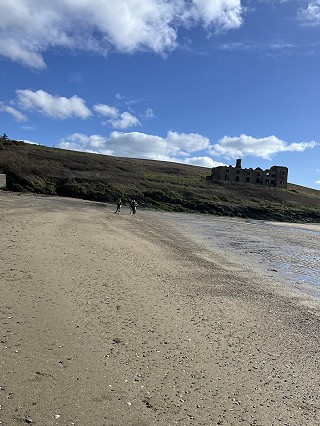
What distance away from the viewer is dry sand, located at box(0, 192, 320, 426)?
4.58 meters

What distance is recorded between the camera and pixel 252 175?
103688 millimetres

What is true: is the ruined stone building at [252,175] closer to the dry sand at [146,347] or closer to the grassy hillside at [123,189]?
the grassy hillside at [123,189]

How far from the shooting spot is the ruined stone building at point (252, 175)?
100812mm

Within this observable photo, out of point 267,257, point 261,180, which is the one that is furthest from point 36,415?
point 261,180

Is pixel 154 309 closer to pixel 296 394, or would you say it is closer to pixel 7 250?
pixel 296 394

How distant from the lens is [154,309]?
27.1 feet

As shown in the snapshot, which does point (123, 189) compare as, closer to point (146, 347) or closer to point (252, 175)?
point (146, 347)

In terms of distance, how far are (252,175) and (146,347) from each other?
101169mm

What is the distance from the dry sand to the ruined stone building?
3564 inches

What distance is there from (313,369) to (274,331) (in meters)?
1.63

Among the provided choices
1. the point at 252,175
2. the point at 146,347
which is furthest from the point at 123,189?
the point at 252,175

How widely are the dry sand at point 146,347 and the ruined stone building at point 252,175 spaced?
90.5m

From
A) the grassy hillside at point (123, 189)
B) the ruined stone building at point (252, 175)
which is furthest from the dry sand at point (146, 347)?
the ruined stone building at point (252, 175)

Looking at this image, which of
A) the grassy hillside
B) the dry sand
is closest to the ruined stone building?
the grassy hillside
